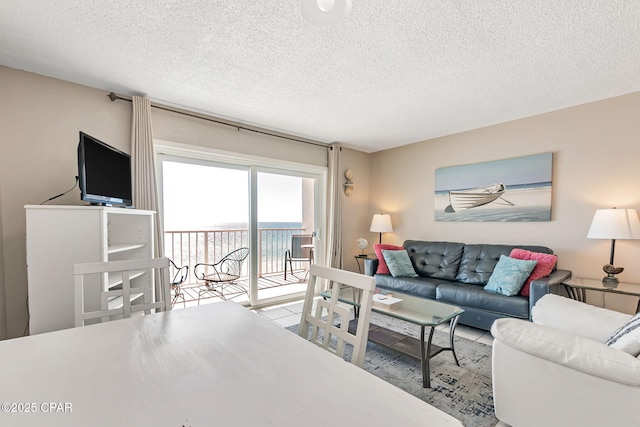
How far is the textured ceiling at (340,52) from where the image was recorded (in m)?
1.66

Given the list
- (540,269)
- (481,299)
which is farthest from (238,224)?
(540,269)

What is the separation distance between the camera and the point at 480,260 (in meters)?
3.44

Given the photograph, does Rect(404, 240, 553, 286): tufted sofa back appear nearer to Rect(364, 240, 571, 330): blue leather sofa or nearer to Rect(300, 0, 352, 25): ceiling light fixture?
Rect(364, 240, 571, 330): blue leather sofa

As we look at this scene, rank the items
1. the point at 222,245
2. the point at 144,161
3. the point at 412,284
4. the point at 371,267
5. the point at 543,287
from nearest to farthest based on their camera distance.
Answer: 1. the point at 543,287
2. the point at 144,161
3. the point at 412,284
4. the point at 371,267
5. the point at 222,245

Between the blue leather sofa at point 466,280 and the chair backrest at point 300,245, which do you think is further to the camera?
the chair backrest at point 300,245

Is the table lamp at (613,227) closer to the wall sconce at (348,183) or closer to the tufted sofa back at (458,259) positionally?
the tufted sofa back at (458,259)

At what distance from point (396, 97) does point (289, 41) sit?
1.33m

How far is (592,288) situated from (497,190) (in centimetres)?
147

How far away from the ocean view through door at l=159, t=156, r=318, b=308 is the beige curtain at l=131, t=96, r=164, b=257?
326mm

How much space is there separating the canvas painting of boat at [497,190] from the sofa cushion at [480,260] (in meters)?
0.40

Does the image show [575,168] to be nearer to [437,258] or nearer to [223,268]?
[437,258]

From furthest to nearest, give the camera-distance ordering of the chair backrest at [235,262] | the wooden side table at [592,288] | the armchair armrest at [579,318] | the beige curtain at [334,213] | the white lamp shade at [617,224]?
1. the beige curtain at [334,213]
2. the chair backrest at [235,262]
3. the white lamp shade at [617,224]
4. the wooden side table at [592,288]
5. the armchair armrest at [579,318]

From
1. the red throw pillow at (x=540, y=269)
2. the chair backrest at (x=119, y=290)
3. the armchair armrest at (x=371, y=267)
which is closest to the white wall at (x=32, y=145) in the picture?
the chair backrest at (x=119, y=290)

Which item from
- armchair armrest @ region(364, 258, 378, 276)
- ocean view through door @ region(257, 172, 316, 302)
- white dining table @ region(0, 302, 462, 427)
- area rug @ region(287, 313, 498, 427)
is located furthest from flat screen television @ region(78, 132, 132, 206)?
armchair armrest @ region(364, 258, 378, 276)
